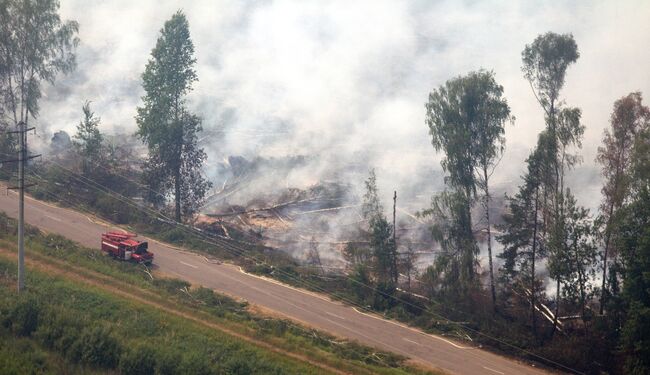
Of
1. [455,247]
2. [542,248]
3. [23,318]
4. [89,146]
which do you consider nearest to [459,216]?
[455,247]

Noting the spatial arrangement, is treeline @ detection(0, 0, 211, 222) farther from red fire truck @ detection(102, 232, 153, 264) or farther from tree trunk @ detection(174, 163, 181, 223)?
red fire truck @ detection(102, 232, 153, 264)

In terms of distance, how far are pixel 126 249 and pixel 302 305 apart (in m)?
12.2

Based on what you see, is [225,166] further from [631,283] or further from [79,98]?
[631,283]

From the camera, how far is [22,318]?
26266 mm

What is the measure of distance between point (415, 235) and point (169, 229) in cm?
1893

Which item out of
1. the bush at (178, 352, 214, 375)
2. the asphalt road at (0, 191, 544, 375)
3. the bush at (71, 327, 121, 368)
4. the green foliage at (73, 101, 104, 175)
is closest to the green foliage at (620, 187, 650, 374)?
the asphalt road at (0, 191, 544, 375)

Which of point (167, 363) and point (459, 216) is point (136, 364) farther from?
point (459, 216)

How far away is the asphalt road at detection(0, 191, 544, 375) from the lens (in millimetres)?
31141

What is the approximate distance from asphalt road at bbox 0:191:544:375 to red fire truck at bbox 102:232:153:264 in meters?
1.21

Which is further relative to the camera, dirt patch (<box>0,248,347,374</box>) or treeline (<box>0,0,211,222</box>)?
treeline (<box>0,0,211,222</box>)

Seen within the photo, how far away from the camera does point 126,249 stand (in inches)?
1476

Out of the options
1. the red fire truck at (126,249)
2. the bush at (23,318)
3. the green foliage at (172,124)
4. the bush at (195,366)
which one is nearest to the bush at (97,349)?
the bush at (23,318)

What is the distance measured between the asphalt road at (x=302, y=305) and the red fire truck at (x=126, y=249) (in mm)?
1210

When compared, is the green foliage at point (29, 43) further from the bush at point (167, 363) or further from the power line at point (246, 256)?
the bush at point (167, 363)
